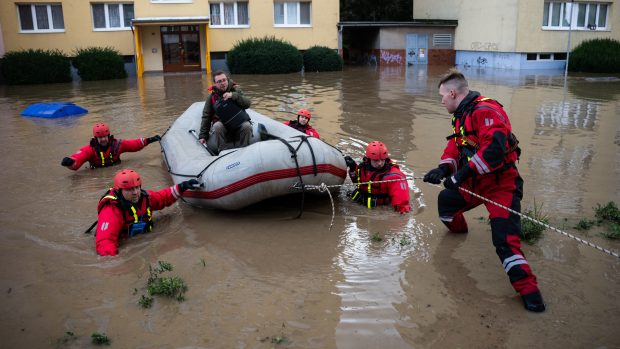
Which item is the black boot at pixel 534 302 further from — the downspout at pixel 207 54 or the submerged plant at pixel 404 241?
the downspout at pixel 207 54

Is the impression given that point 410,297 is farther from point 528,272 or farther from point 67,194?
point 67,194

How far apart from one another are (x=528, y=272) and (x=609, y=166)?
15.6 ft

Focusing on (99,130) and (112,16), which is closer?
(99,130)

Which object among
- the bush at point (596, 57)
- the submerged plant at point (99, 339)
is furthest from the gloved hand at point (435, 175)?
the bush at point (596, 57)

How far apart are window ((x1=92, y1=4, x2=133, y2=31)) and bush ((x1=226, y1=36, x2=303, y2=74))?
508 centimetres

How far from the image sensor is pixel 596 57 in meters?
22.1

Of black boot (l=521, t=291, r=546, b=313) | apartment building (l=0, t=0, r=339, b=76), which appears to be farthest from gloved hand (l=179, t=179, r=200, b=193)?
apartment building (l=0, t=0, r=339, b=76)

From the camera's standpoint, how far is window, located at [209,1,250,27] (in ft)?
80.3

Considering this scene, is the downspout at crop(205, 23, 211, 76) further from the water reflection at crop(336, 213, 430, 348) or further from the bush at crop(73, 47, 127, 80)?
the water reflection at crop(336, 213, 430, 348)

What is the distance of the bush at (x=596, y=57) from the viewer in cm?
2200

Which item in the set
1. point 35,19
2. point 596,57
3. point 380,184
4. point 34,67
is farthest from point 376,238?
point 35,19

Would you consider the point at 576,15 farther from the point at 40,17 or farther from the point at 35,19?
the point at 35,19

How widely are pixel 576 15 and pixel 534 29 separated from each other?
265 cm

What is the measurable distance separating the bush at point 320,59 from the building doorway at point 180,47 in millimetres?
5364
